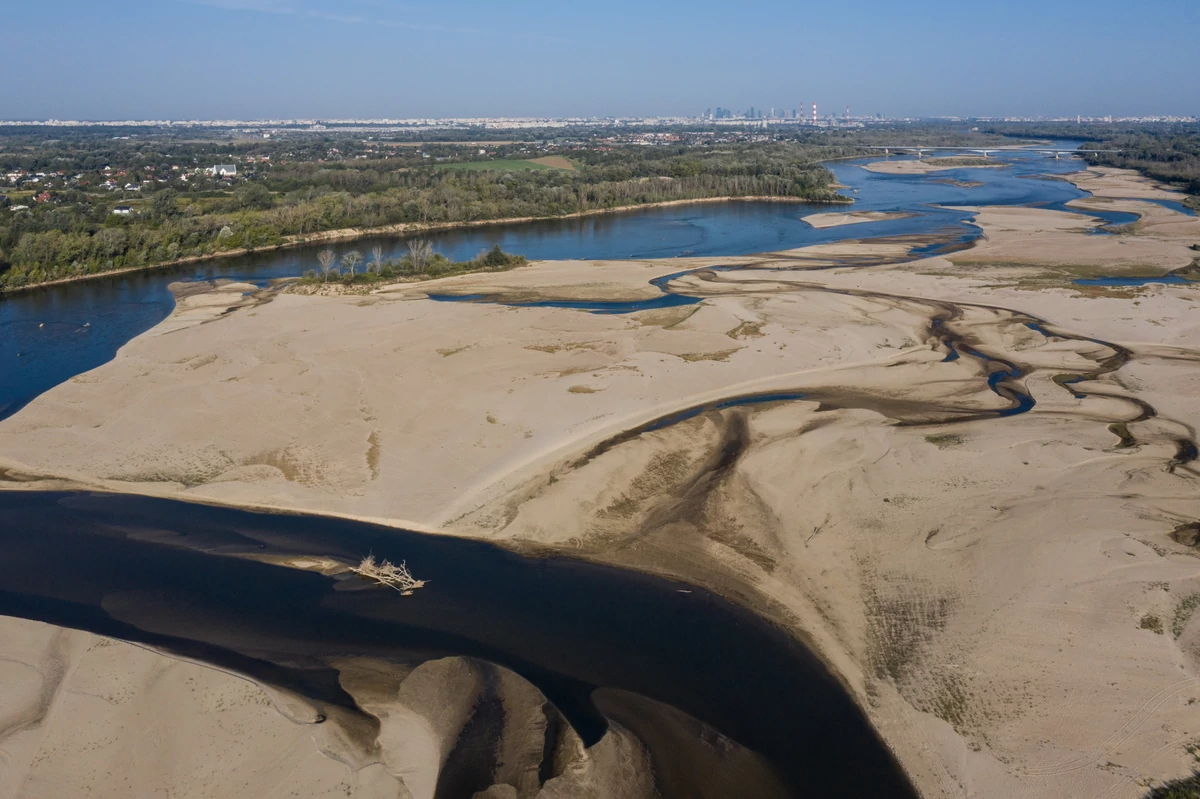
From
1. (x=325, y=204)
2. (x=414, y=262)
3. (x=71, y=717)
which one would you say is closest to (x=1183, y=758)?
(x=71, y=717)

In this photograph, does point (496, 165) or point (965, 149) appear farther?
point (965, 149)

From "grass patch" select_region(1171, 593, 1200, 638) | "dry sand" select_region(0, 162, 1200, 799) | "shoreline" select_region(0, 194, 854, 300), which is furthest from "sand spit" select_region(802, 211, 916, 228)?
"grass patch" select_region(1171, 593, 1200, 638)

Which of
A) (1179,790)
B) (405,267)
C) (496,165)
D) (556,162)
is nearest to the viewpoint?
(1179,790)

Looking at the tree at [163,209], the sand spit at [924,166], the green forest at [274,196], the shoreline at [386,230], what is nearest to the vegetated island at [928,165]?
the sand spit at [924,166]

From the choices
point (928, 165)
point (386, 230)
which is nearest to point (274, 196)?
point (386, 230)

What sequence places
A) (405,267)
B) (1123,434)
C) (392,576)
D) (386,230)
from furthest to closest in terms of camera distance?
(386,230) → (405,267) → (1123,434) → (392,576)

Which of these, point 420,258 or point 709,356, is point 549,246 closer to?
point 420,258
